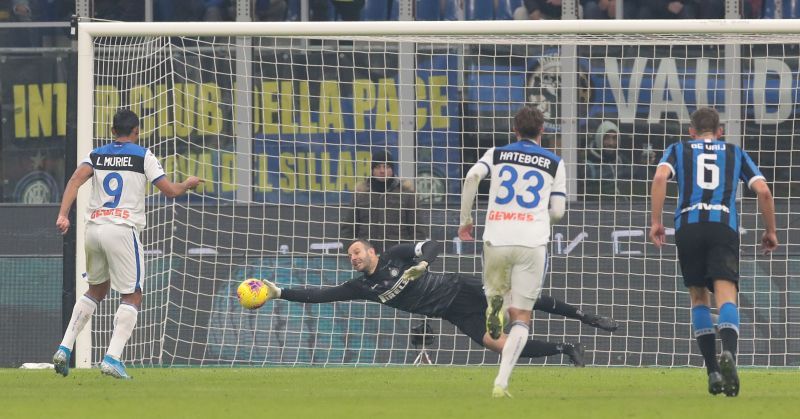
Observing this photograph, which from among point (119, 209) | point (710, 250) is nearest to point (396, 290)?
point (119, 209)

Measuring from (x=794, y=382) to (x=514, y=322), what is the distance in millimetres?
2994

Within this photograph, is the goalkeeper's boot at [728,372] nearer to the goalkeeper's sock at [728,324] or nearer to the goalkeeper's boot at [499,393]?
the goalkeeper's sock at [728,324]

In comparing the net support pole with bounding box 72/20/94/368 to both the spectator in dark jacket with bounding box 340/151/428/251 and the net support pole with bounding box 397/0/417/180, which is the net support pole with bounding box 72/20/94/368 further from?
the net support pole with bounding box 397/0/417/180

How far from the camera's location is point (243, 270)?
16453 millimetres

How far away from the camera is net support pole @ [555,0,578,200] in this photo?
16281 mm

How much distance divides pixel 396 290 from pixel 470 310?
65cm

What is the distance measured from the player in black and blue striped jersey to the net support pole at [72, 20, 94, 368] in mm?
6146

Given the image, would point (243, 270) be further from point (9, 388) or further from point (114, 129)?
point (9, 388)

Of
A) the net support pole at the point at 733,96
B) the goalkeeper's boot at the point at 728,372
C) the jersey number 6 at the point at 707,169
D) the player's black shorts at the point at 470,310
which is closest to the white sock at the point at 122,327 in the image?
the player's black shorts at the point at 470,310

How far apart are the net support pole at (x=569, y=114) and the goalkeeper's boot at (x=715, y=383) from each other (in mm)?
6354

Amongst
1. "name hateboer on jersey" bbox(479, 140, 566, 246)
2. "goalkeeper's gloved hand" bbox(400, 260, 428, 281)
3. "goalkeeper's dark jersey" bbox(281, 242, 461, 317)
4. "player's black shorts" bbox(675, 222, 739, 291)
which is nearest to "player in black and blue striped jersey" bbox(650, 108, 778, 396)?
"player's black shorts" bbox(675, 222, 739, 291)

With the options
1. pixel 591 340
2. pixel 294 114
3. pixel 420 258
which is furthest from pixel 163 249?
pixel 591 340

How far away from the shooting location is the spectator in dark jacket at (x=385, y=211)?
1593 centimetres

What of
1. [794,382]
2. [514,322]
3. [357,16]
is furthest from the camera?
[357,16]
